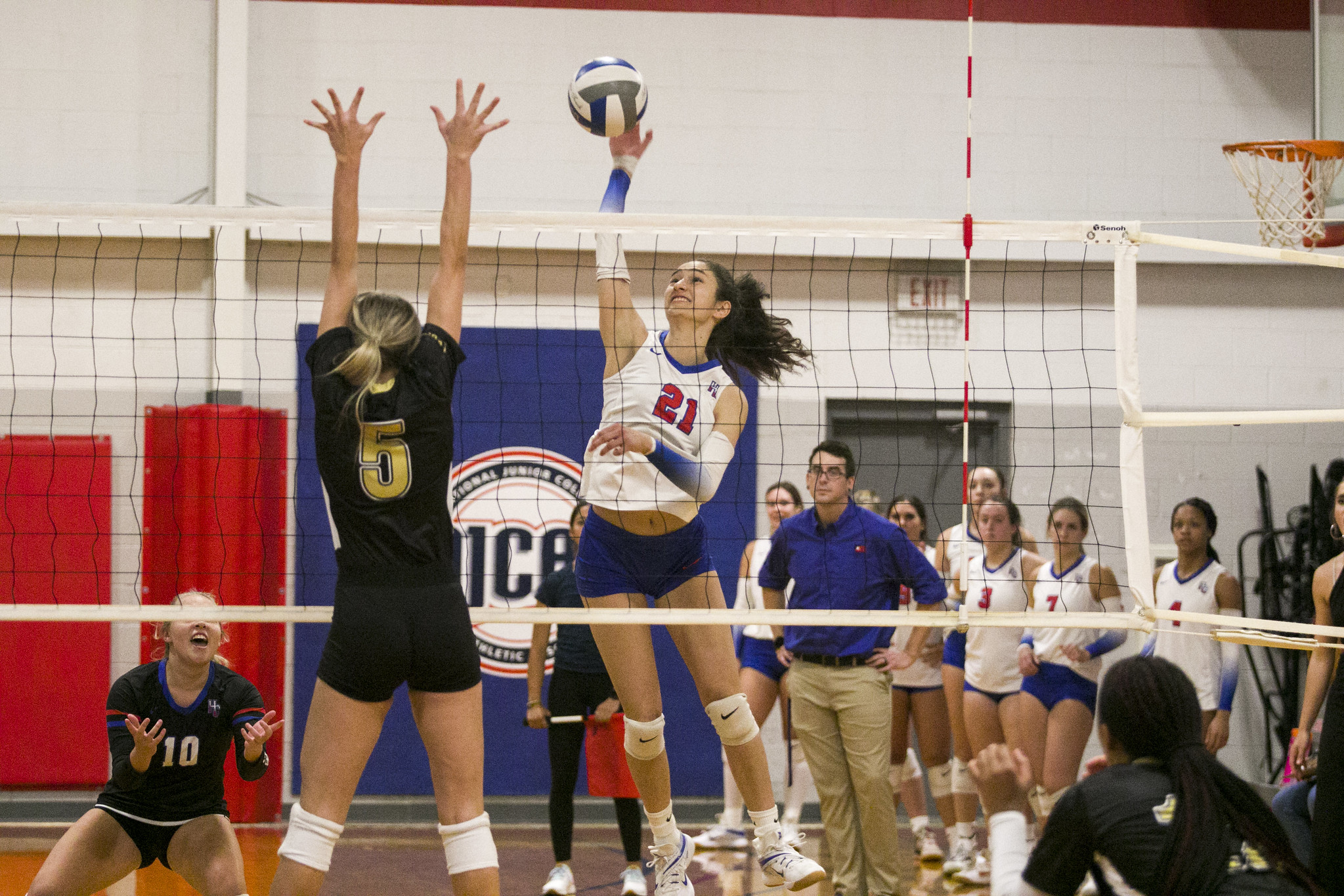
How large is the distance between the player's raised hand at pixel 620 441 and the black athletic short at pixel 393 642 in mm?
767

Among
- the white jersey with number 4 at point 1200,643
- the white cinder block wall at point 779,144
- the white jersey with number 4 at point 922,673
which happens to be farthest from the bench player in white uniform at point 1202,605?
the white cinder block wall at point 779,144

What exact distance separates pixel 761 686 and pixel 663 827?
2765 millimetres

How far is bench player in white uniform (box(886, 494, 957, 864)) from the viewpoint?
22.1ft

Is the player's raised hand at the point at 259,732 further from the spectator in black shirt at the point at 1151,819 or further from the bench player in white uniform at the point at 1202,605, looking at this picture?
the bench player in white uniform at the point at 1202,605

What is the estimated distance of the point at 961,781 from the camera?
6527mm

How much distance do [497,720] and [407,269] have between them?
9.47 feet

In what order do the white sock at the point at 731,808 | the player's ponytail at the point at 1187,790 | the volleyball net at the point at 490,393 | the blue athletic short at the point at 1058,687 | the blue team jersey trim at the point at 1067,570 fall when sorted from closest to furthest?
the player's ponytail at the point at 1187,790 < the blue athletic short at the point at 1058,687 < the blue team jersey trim at the point at 1067,570 < the white sock at the point at 731,808 < the volleyball net at the point at 490,393

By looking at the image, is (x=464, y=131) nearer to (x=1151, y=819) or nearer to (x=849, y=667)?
(x=1151, y=819)

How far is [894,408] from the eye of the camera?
834cm

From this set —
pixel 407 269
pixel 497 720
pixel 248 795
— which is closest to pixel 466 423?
pixel 407 269

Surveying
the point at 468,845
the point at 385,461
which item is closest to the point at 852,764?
the point at 468,845

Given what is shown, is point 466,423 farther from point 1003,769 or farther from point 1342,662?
point 1003,769

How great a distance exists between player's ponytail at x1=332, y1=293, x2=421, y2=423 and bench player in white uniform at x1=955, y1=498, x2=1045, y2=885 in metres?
3.54

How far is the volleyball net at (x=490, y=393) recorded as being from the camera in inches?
302
